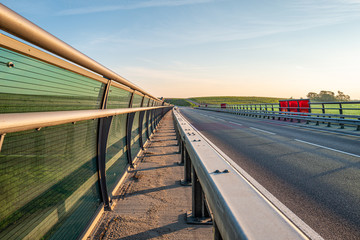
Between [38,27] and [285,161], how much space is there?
219 inches

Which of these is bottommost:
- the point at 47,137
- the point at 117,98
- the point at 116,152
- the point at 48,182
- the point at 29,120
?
the point at 116,152

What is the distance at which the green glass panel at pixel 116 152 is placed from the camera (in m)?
3.40

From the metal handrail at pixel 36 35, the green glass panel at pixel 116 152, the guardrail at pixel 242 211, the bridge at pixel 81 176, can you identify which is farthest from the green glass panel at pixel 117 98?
the guardrail at pixel 242 211

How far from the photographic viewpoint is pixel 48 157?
189cm

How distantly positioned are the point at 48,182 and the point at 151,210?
1518mm

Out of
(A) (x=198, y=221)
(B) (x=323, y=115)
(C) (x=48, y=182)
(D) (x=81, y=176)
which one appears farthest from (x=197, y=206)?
(B) (x=323, y=115)

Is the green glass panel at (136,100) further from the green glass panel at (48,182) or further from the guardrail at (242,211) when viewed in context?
the guardrail at (242,211)

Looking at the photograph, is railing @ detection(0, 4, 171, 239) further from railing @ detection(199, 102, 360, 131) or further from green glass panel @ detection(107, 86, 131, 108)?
railing @ detection(199, 102, 360, 131)

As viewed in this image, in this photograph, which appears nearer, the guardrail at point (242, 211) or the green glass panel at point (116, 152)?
the guardrail at point (242, 211)

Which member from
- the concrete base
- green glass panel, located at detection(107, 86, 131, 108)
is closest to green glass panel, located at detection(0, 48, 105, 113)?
green glass panel, located at detection(107, 86, 131, 108)

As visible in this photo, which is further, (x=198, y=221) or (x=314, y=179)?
(x=314, y=179)

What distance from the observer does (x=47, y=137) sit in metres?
1.88

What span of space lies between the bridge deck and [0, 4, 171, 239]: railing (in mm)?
291

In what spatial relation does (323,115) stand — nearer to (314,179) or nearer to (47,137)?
(314,179)
